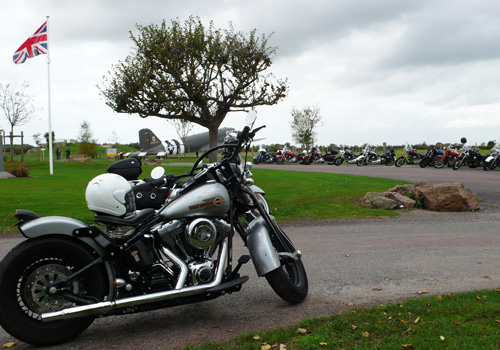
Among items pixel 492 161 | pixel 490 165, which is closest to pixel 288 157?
pixel 490 165

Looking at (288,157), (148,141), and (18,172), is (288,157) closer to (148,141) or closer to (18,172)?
(148,141)

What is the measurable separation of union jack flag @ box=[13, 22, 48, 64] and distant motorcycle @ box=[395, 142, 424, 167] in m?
24.6

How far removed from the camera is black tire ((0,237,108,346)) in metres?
3.66

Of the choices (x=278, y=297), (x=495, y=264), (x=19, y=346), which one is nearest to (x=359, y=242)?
(x=495, y=264)

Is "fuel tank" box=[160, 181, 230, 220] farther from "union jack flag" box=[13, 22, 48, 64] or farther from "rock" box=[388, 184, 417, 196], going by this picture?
"union jack flag" box=[13, 22, 48, 64]

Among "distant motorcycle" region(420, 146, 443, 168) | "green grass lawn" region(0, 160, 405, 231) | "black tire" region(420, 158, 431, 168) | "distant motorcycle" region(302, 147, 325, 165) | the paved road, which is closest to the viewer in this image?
the paved road

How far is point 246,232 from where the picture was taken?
4680mm

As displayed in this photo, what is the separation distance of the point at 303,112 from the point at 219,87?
137ft

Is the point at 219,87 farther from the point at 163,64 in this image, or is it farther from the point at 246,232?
the point at 246,232

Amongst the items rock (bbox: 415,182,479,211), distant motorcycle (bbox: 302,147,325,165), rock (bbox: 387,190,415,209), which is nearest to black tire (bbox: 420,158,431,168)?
distant motorcycle (bbox: 302,147,325,165)

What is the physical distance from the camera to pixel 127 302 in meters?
3.86

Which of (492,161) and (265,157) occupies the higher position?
(492,161)

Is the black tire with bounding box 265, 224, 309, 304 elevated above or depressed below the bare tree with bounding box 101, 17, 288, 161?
below

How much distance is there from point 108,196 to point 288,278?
6.29 ft
